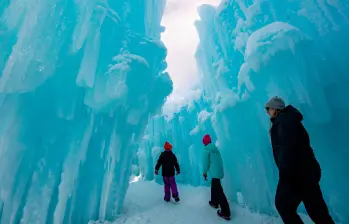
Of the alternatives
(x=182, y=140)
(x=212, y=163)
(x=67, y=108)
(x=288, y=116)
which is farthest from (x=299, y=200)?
(x=182, y=140)

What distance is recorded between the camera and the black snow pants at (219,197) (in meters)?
4.71

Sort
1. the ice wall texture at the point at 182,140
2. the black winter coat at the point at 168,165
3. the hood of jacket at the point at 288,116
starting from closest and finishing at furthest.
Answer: the hood of jacket at the point at 288,116 → the black winter coat at the point at 168,165 → the ice wall texture at the point at 182,140

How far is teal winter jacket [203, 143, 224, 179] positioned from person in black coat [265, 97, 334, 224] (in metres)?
2.79

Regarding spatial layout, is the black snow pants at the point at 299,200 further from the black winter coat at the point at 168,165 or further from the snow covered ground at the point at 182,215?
the black winter coat at the point at 168,165

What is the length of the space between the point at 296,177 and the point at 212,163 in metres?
3.07

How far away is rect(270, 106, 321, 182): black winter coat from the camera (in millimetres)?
2258

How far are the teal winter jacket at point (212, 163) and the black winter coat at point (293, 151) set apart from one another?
281cm

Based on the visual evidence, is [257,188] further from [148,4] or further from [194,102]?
[194,102]

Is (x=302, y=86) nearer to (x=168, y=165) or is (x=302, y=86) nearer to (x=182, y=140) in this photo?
(x=168, y=165)

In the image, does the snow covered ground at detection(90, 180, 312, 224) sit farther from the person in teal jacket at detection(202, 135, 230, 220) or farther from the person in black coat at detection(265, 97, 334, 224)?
the person in black coat at detection(265, 97, 334, 224)

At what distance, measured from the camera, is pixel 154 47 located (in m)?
7.48

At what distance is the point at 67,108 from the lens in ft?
19.6

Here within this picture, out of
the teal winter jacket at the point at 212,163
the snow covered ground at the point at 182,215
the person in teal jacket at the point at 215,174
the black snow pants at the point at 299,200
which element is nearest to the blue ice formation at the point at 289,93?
the snow covered ground at the point at 182,215

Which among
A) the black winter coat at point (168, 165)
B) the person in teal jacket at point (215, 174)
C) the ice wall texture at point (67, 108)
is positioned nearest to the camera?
the person in teal jacket at point (215, 174)
